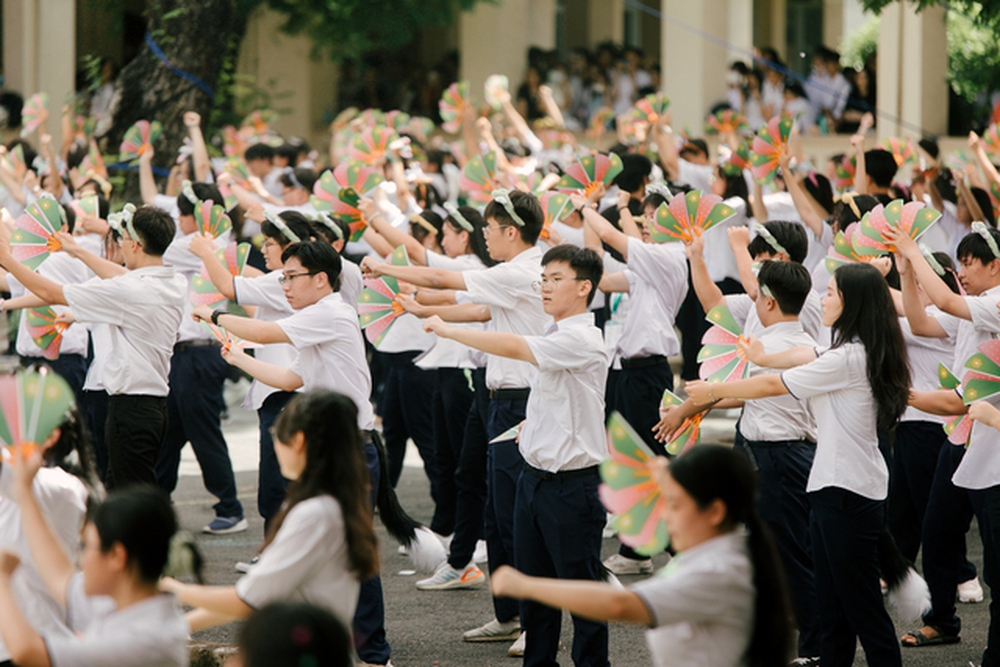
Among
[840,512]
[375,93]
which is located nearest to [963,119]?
[375,93]

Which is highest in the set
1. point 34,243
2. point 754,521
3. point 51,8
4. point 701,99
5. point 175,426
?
point 51,8

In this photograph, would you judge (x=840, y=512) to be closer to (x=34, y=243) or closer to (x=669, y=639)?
(x=669, y=639)

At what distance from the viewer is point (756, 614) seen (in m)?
3.35

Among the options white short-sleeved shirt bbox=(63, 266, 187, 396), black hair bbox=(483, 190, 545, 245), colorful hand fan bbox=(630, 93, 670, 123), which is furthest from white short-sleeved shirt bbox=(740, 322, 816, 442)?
colorful hand fan bbox=(630, 93, 670, 123)

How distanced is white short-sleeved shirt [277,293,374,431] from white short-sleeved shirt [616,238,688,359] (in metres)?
2.06

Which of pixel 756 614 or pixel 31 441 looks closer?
pixel 756 614

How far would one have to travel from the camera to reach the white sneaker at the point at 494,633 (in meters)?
6.09

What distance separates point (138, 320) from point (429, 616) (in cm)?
190

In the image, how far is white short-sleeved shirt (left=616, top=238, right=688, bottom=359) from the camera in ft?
23.9

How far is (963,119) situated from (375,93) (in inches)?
295

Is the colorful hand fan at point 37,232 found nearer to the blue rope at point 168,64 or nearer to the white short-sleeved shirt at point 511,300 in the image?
the white short-sleeved shirt at point 511,300

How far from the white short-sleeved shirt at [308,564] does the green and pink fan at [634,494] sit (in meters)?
0.74

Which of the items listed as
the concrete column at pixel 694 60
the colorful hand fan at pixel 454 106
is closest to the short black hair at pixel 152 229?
the colorful hand fan at pixel 454 106

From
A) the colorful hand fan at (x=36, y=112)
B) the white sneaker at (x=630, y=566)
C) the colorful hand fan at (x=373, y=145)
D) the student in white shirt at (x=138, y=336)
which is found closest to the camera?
the student in white shirt at (x=138, y=336)
